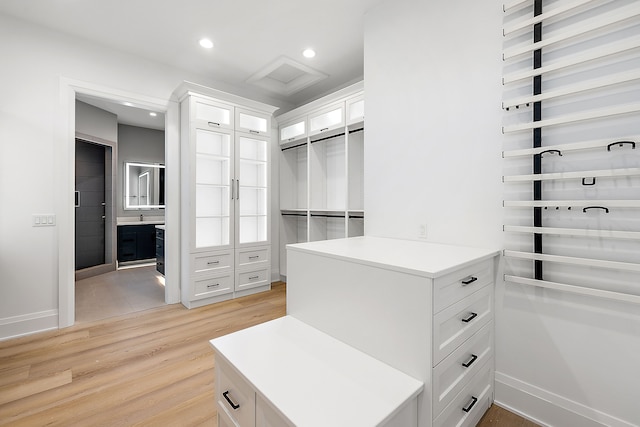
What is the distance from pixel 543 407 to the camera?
61.7 inches

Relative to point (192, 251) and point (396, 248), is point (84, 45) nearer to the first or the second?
point (192, 251)

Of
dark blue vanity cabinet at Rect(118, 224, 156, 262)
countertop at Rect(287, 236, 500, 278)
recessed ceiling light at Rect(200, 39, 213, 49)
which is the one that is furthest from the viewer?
dark blue vanity cabinet at Rect(118, 224, 156, 262)

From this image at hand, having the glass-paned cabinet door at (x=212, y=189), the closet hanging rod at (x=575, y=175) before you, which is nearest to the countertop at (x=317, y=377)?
the closet hanging rod at (x=575, y=175)

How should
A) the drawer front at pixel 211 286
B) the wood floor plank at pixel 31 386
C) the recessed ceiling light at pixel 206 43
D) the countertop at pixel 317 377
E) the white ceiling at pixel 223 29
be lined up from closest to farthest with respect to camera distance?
the countertop at pixel 317 377
the wood floor plank at pixel 31 386
the white ceiling at pixel 223 29
the recessed ceiling light at pixel 206 43
the drawer front at pixel 211 286

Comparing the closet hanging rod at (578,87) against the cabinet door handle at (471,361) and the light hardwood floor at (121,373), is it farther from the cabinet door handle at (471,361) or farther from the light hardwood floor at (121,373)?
the light hardwood floor at (121,373)

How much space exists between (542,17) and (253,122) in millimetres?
3104

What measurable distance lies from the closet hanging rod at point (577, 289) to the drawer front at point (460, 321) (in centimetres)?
16

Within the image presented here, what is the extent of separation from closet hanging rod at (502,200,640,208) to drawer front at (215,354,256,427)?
1638 mm

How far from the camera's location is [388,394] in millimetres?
1087

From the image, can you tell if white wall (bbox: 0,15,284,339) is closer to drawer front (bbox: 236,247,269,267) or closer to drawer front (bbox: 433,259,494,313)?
Result: drawer front (bbox: 236,247,269,267)

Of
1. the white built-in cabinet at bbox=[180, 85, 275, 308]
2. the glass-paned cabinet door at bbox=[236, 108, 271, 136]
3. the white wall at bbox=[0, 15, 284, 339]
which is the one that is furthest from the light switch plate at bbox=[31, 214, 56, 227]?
the glass-paned cabinet door at bbox=[236, 108, 271, 136]

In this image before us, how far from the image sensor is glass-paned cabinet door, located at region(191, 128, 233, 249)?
11.1ft

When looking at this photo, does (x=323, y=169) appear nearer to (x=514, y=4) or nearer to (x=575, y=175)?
(x=514, y=4)

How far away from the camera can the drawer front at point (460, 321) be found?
120 centimetres
